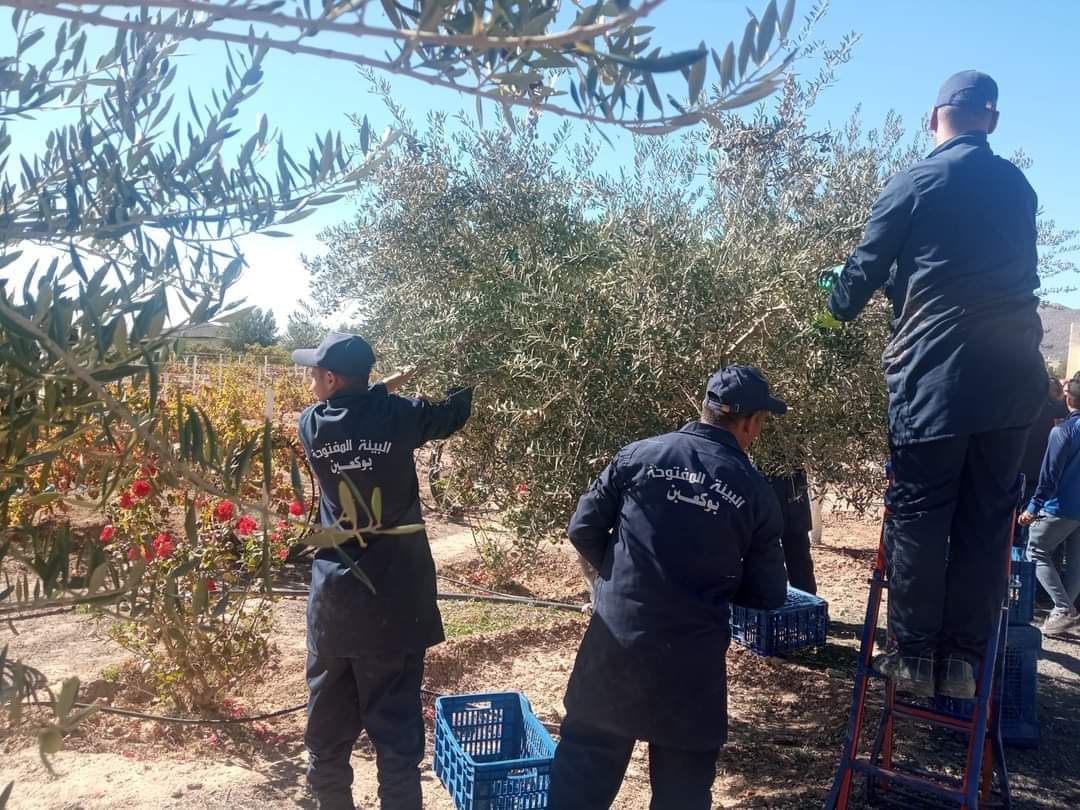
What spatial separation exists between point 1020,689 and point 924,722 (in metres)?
1.55

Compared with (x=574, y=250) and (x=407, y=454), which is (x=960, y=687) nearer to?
(x=407, y=454)

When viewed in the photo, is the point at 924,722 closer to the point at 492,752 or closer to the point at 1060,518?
the point at 492,752

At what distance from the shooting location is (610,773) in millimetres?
3049

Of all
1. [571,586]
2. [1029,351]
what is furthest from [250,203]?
[571,586]

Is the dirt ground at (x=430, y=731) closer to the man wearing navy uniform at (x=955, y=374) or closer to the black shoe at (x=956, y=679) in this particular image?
the black shoe at (x=956, y=679)

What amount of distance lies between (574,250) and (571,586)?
4118mm

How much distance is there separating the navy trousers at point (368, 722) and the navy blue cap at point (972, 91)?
120 inches

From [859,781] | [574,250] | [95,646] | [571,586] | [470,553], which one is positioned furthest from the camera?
[470,553]

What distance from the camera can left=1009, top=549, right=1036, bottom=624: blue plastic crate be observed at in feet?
15.4

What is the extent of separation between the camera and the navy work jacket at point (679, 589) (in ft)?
9.66

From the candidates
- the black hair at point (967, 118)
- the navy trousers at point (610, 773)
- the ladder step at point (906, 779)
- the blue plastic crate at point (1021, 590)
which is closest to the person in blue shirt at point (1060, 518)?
the blue plastic crate at point (1021, 590)

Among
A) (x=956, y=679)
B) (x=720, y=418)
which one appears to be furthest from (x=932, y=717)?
(x=720, y=418)

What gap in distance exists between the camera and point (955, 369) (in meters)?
3.04

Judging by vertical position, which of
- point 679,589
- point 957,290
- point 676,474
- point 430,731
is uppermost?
point 957,290
